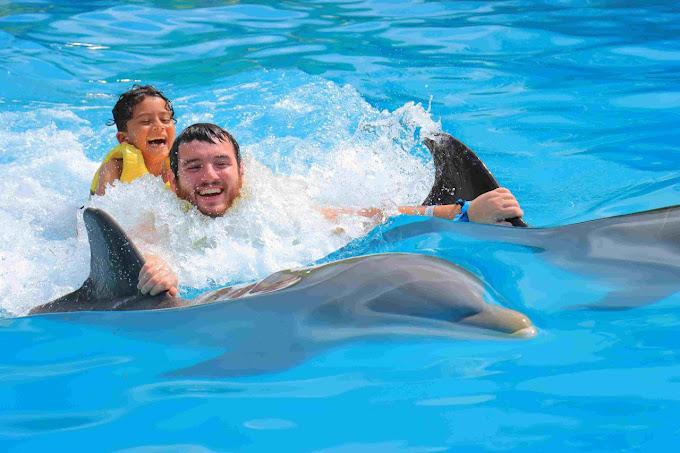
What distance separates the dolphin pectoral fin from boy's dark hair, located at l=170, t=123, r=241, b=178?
7.55 ft

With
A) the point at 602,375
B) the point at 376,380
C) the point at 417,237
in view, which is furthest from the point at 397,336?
the point at 417,237

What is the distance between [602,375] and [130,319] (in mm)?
1732

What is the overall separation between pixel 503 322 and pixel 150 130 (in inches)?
135

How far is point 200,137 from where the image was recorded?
16.1ft

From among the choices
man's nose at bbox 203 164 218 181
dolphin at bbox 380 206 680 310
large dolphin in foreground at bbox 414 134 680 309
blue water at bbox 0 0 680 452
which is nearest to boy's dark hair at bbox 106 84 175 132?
blue water at bbox 0 0 680 452

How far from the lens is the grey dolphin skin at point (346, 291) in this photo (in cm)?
306

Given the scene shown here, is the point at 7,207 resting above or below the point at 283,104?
below

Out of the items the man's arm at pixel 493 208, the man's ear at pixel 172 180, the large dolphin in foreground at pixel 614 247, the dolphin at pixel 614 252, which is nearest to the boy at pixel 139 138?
the man's ear at pixel 172 180

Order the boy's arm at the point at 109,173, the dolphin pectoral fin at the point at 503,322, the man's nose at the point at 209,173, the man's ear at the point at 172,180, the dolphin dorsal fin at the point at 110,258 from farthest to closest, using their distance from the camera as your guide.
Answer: the boy's arm at the point at 109,173 → the man's ear at the point at 172,180 → the man's nose at the point at 209,173 → the dolphin dorsal fin at the point at 110,258 → the dolphin pectoral fin at the point at 503,322

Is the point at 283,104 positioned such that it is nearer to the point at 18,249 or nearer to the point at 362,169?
the point at 362,169

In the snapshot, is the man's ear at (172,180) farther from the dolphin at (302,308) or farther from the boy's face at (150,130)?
the dolphin at (302,308)

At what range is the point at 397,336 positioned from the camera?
3.01 metres

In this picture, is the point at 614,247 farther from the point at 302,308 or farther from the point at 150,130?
the point at 150,130

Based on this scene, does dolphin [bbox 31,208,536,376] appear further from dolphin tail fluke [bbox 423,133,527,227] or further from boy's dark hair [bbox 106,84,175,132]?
boy's dark hair [bbox 106,84,175,132]
